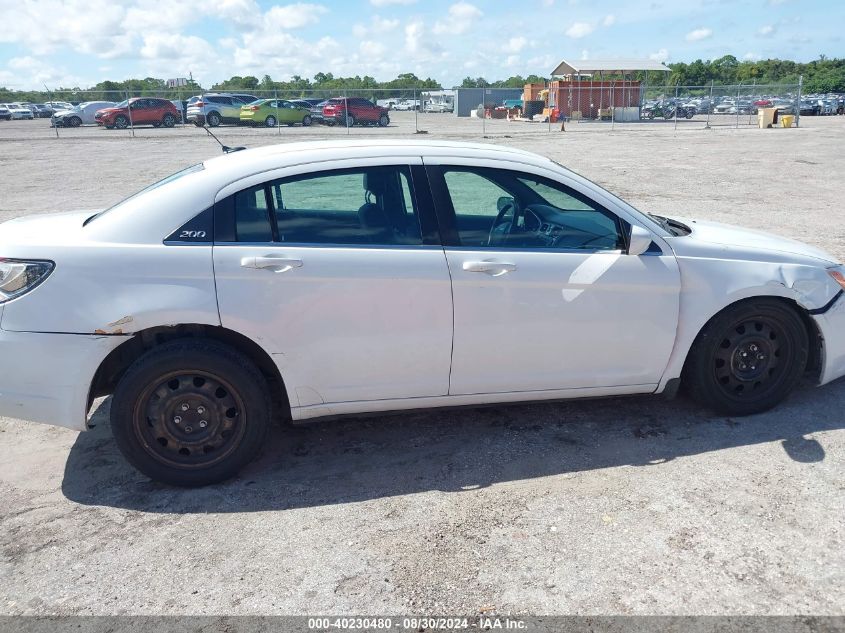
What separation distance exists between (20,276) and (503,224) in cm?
254

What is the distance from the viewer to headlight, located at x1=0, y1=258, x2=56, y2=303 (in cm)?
355

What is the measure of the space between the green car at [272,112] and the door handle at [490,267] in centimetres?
3360

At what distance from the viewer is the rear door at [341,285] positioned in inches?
145

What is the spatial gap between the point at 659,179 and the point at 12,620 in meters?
15.1

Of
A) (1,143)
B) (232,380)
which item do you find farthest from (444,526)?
(1,143)

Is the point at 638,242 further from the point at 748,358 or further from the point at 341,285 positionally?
the point at 341,285

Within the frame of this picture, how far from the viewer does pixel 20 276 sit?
357cm

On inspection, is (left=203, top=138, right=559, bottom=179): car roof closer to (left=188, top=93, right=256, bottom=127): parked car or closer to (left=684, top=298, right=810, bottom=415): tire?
(left=684, top=298, right=810, bottom=415): tire

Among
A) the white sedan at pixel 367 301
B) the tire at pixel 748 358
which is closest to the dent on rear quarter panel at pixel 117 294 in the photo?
the white sedan at pixel 367 301

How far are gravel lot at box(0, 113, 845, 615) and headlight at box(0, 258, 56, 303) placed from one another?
1076 millimetres

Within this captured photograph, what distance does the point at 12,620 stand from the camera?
9.37ft

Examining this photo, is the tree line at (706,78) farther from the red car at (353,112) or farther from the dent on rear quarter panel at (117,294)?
the dent on rear quarter panel at (117,294)

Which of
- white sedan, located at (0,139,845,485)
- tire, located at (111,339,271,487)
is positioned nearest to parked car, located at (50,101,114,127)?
white sedan, located at (0,139,845,485)

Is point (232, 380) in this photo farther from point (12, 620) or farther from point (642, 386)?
point (642, 386)
